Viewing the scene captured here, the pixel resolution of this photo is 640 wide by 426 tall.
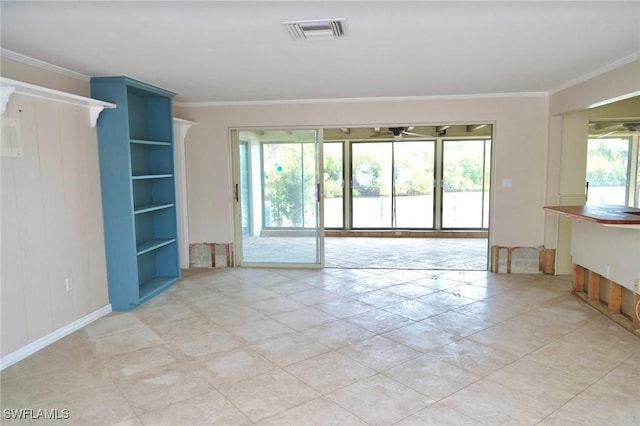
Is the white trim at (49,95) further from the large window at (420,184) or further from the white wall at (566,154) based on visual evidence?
the large window at (420,184)

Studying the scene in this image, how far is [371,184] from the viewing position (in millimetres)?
9461

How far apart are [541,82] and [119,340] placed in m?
5.13

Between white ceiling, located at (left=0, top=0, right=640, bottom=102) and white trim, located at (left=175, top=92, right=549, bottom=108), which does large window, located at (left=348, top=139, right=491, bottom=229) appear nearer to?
white trim, located at (left=175, top=92, right=549, bottom=108)

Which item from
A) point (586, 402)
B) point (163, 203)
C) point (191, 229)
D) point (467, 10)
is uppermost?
point (467, 10)

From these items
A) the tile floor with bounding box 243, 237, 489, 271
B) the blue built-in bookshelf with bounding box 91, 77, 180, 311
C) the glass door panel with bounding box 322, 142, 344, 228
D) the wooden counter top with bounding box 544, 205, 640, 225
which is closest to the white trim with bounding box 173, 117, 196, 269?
the blue built-in bookshelf with bounding box 91, 77, 180, 311

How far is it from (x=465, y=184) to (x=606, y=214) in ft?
17.5

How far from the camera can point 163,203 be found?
17.3ft

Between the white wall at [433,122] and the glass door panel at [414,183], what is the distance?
362 cm

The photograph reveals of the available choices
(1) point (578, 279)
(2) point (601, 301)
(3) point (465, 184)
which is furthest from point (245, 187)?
(3) point (465, 184)

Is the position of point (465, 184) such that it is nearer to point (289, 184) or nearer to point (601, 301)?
point (289, 184)

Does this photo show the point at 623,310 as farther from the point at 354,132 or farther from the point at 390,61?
the point at 354,132

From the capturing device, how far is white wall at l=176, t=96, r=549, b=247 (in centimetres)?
549

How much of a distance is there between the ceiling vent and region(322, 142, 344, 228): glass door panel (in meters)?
6.35

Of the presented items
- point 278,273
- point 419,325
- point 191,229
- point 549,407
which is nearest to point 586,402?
point 549,407
